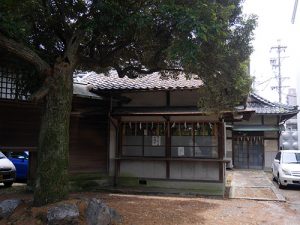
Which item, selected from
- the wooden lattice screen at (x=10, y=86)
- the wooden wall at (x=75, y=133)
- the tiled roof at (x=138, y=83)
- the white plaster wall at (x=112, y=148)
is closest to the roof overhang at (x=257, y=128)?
the tiled roof at (x=138, y=83)

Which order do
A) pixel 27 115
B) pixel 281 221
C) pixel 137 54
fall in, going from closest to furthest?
pixel 281 221 → pixel 137 54 → pixel 27 115

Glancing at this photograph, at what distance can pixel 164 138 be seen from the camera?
15070 mm

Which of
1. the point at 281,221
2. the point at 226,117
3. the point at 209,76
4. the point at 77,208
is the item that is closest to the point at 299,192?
the point at 226,117

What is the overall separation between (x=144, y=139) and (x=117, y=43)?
240 inches

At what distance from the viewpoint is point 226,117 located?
14.0 meters

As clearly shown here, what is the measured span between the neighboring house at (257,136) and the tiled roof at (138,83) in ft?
36.5

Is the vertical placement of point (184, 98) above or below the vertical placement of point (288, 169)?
above

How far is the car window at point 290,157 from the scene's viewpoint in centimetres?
1784

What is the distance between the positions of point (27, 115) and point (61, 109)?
188 inches

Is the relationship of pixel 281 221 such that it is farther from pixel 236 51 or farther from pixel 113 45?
pixel 113 45

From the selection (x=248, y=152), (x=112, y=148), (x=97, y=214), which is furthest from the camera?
(x=248, y=152)

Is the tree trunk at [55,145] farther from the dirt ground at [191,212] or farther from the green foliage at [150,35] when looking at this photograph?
the green foliage at [150,35]

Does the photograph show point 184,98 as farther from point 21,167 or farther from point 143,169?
point 21,167

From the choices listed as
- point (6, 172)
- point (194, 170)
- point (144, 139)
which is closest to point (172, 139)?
point (144, 139)
